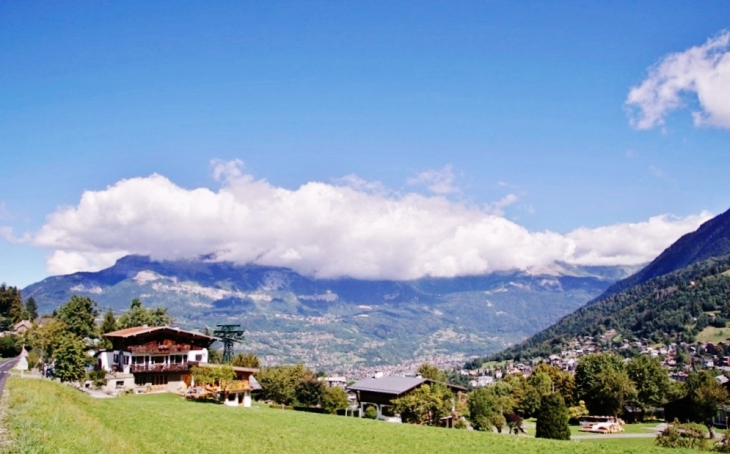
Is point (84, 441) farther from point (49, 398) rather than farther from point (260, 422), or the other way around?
point (260, 422)

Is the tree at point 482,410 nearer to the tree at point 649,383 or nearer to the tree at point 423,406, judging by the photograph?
the tree at point 423,406

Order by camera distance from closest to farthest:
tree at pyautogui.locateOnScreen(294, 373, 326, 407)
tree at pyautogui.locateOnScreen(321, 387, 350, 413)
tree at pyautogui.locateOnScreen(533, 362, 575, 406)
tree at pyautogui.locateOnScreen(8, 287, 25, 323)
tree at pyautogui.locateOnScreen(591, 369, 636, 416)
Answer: tree at pyautogui.locateOnScreen(321, 387, 350, 413)
tree at pyautogui.locateOnScreen(294, 373, 326, 407)
tree at pyautogui.locateOnScreen(591, 369, 636, 416)
tree at pyautogui.locateOnScreen(533, 362, 575, 406)
tree at pyautogui.locateOnScreen(8, 287, 25, 323)

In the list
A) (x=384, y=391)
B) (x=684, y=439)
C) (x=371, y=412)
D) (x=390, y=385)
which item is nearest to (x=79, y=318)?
(x=371, y=412)

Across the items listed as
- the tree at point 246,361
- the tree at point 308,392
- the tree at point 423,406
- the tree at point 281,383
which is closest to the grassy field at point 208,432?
the tree at point 423,406

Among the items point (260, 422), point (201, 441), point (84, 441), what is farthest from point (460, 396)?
point (84, 441)

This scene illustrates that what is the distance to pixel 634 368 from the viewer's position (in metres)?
88.7

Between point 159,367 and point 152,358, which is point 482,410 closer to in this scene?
point 159,367

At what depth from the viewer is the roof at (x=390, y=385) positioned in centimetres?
6550

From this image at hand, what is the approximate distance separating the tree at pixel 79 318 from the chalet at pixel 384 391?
51.2 meters

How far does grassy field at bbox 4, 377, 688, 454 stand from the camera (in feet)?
73.4

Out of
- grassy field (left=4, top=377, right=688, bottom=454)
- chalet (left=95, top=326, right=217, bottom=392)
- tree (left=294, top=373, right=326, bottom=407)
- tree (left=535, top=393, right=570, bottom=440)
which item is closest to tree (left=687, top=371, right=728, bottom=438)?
tree (left=535, top=393, right=570, bottom=440)

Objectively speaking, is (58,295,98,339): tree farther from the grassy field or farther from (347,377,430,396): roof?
the grassy field

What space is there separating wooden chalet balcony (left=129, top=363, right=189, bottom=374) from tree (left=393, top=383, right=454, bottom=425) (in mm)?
32234

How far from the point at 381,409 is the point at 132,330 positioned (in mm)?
37383
